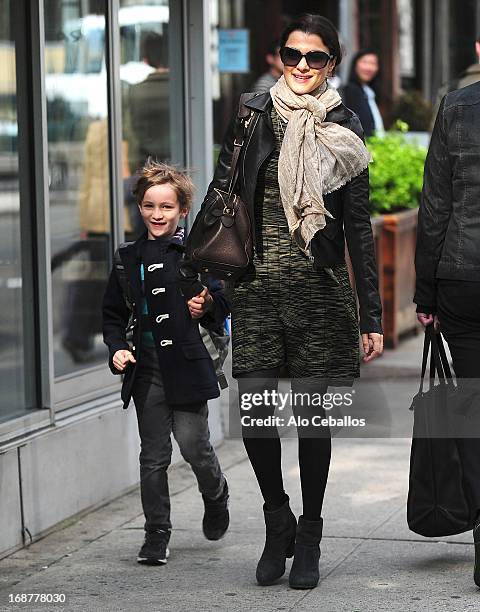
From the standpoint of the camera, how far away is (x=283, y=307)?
4.92m

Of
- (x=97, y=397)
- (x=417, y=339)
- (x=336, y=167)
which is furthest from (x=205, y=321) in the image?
(x=417, y=339)

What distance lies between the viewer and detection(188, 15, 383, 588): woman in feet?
16.0

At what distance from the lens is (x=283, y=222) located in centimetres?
489

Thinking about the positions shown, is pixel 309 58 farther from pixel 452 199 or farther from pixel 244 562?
pixel 244 562

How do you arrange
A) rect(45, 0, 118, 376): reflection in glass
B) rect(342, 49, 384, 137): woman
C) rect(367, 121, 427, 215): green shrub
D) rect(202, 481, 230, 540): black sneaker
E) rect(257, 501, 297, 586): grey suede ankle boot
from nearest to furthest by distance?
rect(257, 501, 297, 586): grey suede ankle boot
rect(202, 481, 230, 540): black sneaker
rect(45, 0, 118, 376): reflection in glass
rect(367, 121, 427, 215): green shrub
rect(342, 49, 384, 137): woman

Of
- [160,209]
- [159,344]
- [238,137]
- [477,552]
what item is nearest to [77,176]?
[160,209]

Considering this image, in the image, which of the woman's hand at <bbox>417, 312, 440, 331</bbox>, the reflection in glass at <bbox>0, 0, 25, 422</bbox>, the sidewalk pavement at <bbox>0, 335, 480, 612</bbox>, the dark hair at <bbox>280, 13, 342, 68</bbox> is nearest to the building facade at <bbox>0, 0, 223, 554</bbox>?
the reflection in glass at <bbox>0, 0, 25, 422</bbox>

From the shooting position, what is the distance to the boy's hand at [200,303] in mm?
5129

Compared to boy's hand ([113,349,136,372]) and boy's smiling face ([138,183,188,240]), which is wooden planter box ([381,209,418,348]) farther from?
boy's hand ([113,349,136,372])

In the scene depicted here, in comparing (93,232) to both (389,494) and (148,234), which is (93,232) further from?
(389,494)

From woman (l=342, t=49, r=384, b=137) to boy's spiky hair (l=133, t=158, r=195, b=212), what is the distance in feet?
21.6

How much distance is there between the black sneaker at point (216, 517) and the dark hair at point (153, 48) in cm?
256

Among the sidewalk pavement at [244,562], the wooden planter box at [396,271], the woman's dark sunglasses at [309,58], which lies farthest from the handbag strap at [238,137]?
the wooden planter box at [396,271]

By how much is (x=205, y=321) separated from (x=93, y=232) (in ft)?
5.26
